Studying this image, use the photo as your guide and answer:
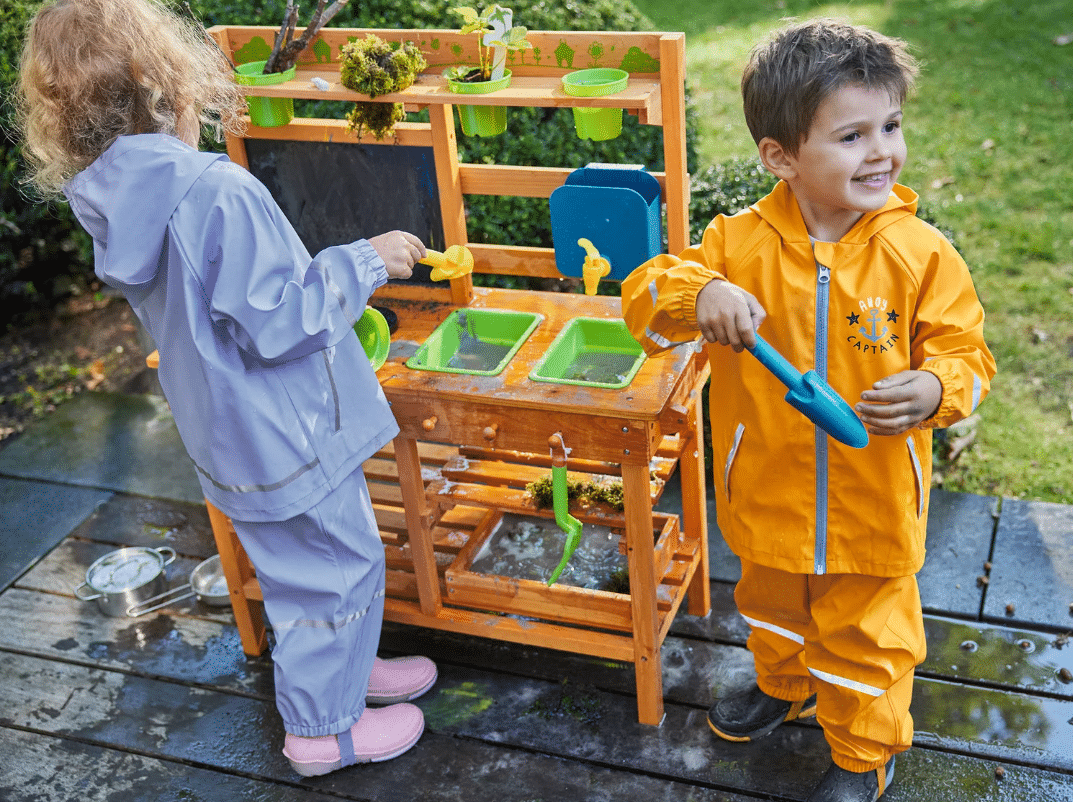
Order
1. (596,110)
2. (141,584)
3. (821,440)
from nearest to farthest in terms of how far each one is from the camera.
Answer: (821,440)
(596,110)
(141,584)

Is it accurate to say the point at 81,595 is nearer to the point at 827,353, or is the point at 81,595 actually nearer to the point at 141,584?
the point at 141,584

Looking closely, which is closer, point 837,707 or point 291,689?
point 837,707

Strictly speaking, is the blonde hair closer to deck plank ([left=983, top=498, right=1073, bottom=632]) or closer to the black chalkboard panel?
the black chalkboard panel

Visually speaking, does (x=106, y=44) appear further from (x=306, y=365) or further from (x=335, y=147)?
(x=335, y=147)

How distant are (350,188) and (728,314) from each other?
1290 mm

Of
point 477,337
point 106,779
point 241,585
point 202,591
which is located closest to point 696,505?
A: point 477,337

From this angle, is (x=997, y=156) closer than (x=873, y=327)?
No

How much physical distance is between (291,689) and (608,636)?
756 millimetres

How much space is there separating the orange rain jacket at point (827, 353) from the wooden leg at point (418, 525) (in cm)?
73

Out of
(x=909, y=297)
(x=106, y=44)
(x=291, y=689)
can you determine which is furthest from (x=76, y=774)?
(x=909, y=297)

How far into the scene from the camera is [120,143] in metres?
1.92

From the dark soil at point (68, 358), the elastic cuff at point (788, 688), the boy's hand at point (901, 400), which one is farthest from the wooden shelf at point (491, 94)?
the dark soil at point (68, 358)

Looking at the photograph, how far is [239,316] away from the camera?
1.94 meters

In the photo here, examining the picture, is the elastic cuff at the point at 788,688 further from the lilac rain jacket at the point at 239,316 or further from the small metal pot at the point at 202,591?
the small metal pot at the point at 202,591
